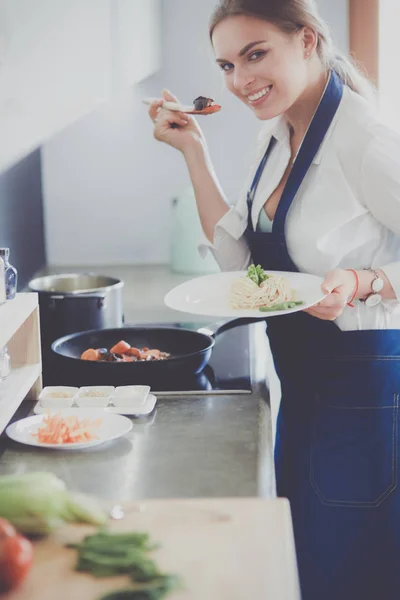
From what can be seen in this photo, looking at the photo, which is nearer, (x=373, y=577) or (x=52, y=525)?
(x=52, y=525)

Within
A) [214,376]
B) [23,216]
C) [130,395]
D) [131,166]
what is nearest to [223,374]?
[214,376]

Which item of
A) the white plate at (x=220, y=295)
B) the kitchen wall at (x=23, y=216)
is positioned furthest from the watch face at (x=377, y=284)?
the kitchen wall at (x=23, y=216)

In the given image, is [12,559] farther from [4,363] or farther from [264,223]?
[264,223]

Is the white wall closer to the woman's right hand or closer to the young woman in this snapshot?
the woman's right hand

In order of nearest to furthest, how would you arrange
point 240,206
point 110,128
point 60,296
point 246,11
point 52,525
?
1. point 52,525
2. point 246,11
3. point 240,206
4. point 60,296
5. point 110,128

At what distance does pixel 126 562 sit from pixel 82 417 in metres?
0.58

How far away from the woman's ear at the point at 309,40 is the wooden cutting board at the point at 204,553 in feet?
3.18

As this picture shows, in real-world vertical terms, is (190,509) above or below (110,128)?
below

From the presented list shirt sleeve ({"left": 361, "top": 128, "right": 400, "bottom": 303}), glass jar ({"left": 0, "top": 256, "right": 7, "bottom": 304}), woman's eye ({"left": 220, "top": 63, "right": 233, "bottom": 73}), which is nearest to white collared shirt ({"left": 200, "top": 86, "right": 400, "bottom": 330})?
shirt sleeve ({"left": 361, "top": 128, "right": 400, "bottom": 303})

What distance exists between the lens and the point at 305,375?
1.79m

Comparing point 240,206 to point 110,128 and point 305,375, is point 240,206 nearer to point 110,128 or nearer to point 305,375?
point 305,375

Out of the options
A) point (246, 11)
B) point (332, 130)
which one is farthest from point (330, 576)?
point (246, 11)

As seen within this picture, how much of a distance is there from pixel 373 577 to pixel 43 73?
1.26 m

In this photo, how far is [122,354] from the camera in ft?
6.48
